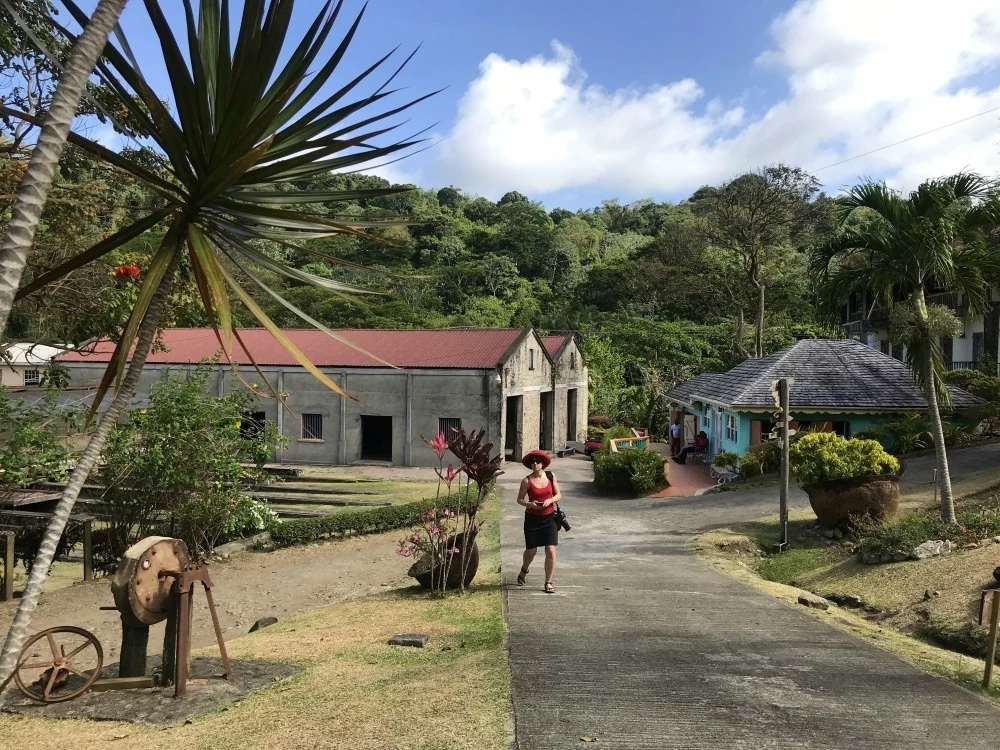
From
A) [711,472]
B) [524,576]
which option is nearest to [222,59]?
[524,576]

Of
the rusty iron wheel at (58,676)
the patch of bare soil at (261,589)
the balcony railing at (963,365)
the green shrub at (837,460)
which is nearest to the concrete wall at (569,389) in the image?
the balcony railing at (963,365)

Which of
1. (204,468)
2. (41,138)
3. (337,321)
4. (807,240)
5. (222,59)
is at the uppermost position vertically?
(807,240)

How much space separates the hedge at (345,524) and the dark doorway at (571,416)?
62.7 ft

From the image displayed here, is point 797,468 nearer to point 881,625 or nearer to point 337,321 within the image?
point 881,625

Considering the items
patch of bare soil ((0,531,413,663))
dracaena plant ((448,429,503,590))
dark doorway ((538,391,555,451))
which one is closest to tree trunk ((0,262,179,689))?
dracaena plant ((448,429,503,590))

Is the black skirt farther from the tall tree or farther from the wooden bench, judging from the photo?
the tall tree

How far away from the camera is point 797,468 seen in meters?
13.5

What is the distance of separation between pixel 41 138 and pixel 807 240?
52.0 m

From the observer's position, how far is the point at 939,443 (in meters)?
12.9

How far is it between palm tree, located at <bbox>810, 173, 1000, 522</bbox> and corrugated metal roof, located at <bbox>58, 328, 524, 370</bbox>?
1598cm

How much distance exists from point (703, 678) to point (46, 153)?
5.29m

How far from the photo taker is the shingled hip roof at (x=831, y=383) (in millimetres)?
22125

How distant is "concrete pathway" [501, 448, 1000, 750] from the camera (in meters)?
4.89

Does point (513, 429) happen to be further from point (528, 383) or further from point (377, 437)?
point (377, 437)
